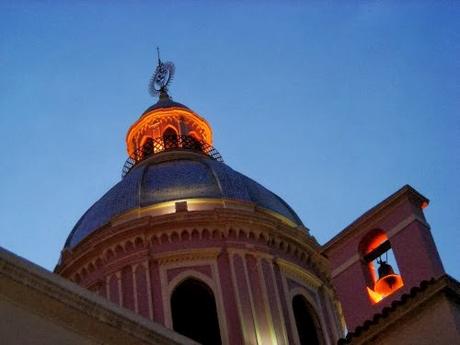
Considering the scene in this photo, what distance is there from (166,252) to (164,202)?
216 centimetres

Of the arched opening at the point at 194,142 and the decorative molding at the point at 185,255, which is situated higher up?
the arched opening at the point at 194,142

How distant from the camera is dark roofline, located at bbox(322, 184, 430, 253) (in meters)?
17.9

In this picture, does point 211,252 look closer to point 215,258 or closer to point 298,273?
point 215,258

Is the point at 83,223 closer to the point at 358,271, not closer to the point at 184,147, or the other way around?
the point at 184,147

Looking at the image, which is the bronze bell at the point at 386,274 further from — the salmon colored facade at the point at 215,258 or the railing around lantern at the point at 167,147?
the railing around lantern at the point at 167,147

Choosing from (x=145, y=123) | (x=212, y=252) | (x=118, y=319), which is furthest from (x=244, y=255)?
(x=118, y=319)

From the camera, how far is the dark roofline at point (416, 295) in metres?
15.5

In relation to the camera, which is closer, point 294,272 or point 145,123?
point 294,272

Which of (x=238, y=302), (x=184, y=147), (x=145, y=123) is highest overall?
(x=145, y=123)

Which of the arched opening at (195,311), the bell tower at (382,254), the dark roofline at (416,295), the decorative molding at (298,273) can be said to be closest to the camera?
the dark roofline at (416,295)

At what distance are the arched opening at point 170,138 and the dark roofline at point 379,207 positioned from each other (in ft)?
56.8

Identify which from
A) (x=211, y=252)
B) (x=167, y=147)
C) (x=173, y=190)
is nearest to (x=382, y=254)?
(x=211, y=252)

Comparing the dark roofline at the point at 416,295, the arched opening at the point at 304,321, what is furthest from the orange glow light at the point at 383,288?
the arched opening at the point at 304,321

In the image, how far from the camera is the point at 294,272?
30.4 m
